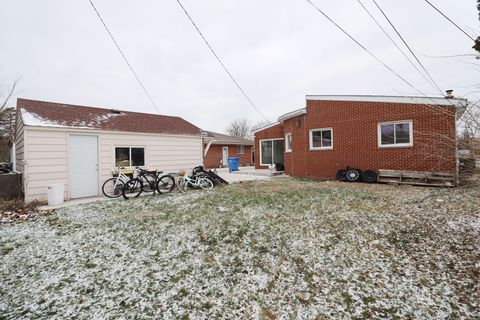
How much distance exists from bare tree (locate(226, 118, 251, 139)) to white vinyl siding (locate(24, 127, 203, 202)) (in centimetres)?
4083

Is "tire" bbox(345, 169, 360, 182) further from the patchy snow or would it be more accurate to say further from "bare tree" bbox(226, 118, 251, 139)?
"bare tree" bbox(226, 118, 251, 139)

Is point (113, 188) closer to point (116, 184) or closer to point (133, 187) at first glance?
point (116, 184)

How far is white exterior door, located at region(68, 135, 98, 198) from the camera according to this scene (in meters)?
7.18

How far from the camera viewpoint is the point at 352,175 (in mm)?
8938

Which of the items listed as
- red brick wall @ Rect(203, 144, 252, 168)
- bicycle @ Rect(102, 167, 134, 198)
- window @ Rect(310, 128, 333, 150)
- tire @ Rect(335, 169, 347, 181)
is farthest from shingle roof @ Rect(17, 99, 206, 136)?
red brick wall @ Rect(203, 144, 252, 168)

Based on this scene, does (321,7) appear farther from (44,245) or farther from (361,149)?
(44,245)

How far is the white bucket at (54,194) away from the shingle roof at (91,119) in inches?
80.1

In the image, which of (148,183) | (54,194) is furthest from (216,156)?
(54,194)

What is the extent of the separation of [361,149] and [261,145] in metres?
8.33

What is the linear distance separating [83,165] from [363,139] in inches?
454

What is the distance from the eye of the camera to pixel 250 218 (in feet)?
14.4

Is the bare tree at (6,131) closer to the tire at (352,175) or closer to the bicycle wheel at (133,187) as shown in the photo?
the bicycle wheel at (133,187)

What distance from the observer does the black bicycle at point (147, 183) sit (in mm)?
7395

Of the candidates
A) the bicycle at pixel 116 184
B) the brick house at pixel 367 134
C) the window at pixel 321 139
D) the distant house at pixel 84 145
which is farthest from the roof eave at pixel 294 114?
the bicycle at pixel 116 184
